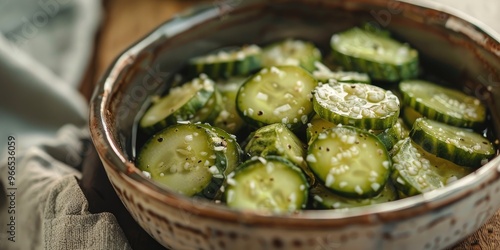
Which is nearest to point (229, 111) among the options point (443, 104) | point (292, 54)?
point (292, 54)

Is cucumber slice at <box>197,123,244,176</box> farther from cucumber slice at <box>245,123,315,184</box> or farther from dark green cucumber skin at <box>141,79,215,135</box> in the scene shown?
dark green cucumber skin at <box>141,79,215,135</box>

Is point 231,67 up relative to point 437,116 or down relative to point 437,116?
up

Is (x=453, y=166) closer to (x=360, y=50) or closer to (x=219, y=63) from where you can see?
(x=360, y=50)

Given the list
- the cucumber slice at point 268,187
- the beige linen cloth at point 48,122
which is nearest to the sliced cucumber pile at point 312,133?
the cucumber slice at point 268,187

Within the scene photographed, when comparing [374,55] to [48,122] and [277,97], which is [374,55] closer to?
[277,97]

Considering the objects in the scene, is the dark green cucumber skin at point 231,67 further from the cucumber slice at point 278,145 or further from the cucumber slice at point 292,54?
the cucumber slice at point 278,145
